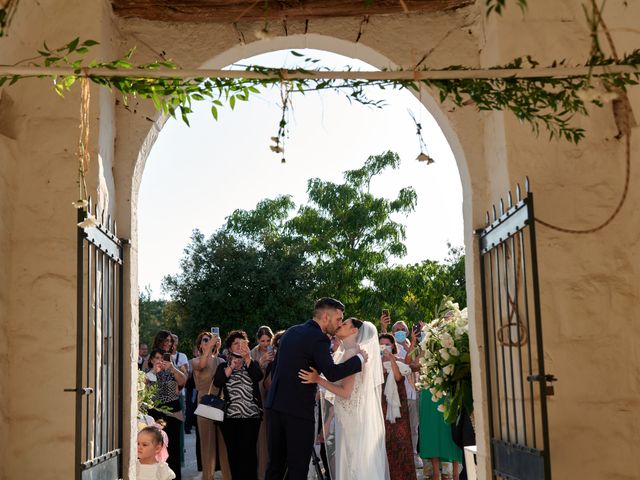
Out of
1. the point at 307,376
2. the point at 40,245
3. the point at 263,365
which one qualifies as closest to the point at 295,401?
the point at 307,376

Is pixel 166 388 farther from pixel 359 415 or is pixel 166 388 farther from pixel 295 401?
pixel 295 401

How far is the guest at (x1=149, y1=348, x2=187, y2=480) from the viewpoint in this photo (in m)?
9.77

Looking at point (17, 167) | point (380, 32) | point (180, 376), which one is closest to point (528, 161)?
point (380, 32)

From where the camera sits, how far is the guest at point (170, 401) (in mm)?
9766

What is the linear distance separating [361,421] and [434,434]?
1328 millimetres

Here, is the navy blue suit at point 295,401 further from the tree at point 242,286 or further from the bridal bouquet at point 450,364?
the tree at point 242,286

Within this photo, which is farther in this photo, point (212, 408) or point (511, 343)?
point (212, 408)

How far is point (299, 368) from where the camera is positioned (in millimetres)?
7156

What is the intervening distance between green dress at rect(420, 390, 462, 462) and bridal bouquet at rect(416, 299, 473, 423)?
283 cm

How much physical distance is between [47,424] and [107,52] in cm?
224

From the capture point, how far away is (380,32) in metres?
5.85

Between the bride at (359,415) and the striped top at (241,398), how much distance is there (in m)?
1.04

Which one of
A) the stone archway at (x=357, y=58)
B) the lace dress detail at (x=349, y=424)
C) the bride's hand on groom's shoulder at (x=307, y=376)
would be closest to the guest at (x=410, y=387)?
the lace dress detail at (x=349, y=424)

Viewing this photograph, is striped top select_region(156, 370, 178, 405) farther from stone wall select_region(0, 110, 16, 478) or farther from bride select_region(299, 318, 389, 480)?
stone wall select_region(0, 110, 16, 478)
